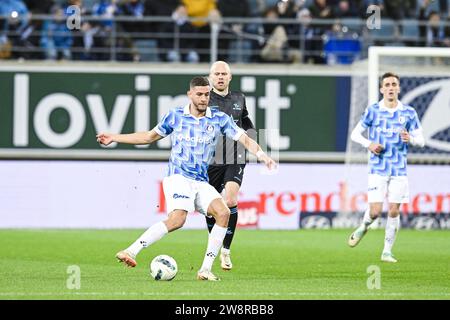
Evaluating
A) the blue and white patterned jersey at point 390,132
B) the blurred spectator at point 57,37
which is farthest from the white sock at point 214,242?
the blurred spectator at point 57,37

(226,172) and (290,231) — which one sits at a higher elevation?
(226,172)

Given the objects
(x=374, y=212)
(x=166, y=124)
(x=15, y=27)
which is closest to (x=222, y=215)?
(x=166, y=124)

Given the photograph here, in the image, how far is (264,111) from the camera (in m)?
22.8

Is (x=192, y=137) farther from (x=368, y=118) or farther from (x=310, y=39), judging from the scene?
(x=310, y=39)

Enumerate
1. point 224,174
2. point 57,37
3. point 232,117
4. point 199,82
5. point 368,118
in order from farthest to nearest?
point 57,37 < point 368,118 < point 224,174 < point 232,117 < point 199,82

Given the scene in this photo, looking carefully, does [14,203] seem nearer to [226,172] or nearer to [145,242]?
[226,172]

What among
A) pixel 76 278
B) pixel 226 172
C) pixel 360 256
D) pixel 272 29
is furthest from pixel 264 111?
pixel 76 278

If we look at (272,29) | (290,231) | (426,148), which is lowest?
(290,231)

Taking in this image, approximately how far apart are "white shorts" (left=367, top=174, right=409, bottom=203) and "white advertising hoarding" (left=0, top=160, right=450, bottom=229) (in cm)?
683

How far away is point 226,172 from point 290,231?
24.9ft

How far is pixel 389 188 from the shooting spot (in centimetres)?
1462

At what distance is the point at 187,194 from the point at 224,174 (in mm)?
Result: 2154

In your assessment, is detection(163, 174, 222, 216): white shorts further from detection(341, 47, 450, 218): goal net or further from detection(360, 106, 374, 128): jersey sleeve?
detection(341, 47, 450, 218): goal net
